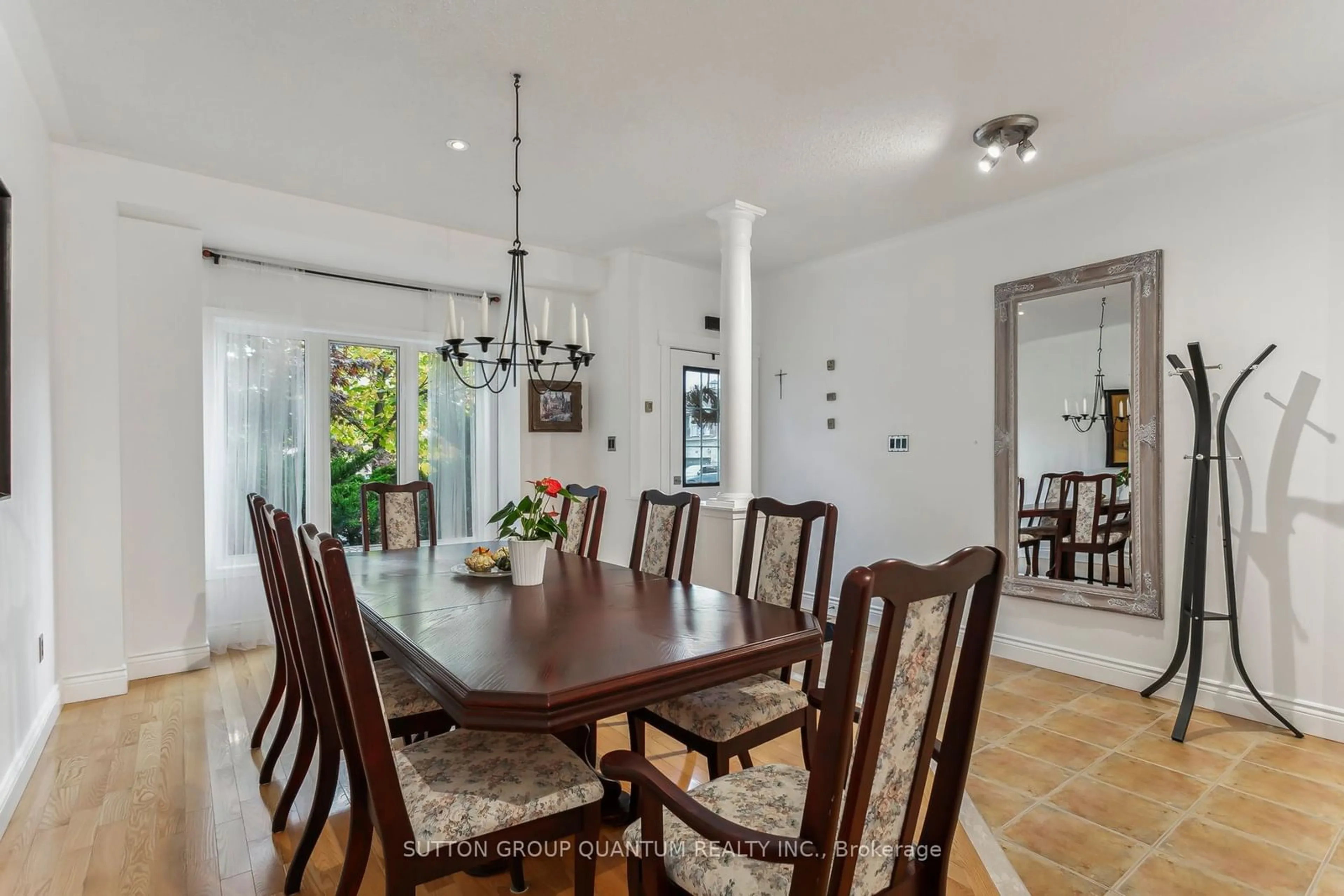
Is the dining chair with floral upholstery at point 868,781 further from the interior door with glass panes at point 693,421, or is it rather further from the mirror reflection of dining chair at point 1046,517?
the interior door with glass panes at point 693,421

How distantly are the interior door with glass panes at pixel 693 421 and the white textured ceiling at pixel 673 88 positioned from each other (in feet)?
5.16

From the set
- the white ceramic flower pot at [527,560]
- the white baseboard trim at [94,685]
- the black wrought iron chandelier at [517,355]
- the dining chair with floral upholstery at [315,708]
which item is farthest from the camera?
the black wrought iron chandelier at [517,355]

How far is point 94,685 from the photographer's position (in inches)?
128

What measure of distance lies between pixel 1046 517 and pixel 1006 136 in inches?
79.4

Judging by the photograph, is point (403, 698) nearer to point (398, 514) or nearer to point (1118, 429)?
point (398, 514)

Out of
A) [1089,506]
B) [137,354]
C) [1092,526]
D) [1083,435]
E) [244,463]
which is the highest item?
[137,354]

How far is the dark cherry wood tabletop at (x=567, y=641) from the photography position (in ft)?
4.53

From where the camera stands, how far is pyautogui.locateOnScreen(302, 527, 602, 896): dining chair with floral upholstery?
1341 millimetres

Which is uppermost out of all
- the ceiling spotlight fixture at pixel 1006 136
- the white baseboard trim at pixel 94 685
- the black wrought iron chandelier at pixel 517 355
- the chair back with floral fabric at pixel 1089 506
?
the ceiling spotlight fixture at pixel 1006 136

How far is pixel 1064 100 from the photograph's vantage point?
2.76 m

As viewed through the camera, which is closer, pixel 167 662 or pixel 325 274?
pixel 167 662

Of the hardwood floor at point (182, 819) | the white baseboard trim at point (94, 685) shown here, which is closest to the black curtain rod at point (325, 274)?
the white baseboard trim at point (94, 685)

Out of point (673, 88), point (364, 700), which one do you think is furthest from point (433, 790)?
point (673, 88)

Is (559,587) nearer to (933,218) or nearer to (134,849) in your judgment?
(134,849)
